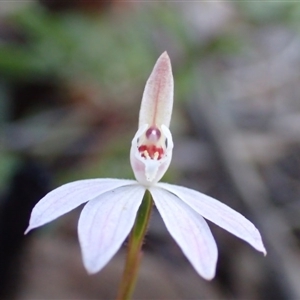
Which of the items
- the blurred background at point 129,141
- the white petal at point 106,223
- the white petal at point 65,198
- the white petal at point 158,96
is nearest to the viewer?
the white petal at point 106,223

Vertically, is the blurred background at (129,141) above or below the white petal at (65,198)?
above

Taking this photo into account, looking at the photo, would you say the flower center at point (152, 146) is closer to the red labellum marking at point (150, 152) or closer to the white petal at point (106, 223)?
the red labellum marking at point (150, 152)

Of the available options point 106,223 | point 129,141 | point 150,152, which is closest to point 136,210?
point 106,223

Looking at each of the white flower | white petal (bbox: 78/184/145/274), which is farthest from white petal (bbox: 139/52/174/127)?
white petal (bbox: 78/184/145/274)

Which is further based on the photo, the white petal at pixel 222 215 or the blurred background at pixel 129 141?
the blurred background at pixel 129 141

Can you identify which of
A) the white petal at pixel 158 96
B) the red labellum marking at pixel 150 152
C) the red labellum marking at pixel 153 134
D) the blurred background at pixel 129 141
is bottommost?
the red labellum marking at pixel 150 152

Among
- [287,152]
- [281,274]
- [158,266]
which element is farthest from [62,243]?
[287,152]

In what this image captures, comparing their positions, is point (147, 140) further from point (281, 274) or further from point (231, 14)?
point (231, 14)

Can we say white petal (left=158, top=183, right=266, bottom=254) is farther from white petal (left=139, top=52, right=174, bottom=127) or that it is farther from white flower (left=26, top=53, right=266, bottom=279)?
white petal (left=139, top=52, right=174, bottom=127)

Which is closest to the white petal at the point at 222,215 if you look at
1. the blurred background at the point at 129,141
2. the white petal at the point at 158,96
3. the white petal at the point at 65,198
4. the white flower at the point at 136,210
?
the white flower at the point at 136,210
